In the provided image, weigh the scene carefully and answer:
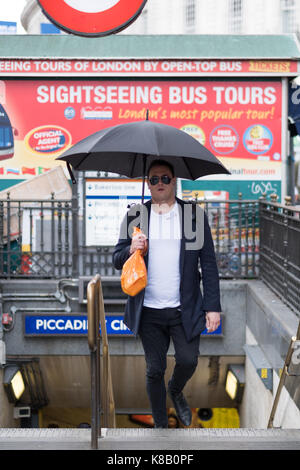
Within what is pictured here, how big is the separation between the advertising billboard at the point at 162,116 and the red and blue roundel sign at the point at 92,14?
598 centimetres

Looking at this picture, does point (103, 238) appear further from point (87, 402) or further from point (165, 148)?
point (165, 148)

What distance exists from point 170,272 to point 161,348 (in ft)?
1.85

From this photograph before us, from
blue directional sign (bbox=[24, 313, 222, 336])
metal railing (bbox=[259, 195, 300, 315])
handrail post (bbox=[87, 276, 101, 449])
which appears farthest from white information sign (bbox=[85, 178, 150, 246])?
handrail post (bbox=[87, 276, 101, 449])

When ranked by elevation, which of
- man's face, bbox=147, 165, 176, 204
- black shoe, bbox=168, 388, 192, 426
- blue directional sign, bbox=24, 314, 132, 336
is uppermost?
man's face, bbox=147, 165, 176, 204

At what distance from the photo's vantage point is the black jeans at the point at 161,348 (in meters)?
4.07

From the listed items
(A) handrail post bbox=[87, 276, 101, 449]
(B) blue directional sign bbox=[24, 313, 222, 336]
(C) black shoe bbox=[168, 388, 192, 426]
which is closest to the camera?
(A) handrail post bbox=[87, 276, 101, 449]

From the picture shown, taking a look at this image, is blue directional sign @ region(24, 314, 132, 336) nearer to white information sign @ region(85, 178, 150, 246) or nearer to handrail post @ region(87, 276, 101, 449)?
white information sign @ region(85, 178, 150, 246)

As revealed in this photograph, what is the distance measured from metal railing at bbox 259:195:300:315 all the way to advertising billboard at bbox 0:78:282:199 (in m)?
1.41

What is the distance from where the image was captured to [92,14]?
387 centimetres

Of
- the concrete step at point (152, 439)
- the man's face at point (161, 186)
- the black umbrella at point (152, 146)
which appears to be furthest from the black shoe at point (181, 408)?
the black umbrella at point (152, 146)

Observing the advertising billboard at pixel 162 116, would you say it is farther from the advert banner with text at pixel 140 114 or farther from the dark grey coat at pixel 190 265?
the dark grey coat at pixel 190 265

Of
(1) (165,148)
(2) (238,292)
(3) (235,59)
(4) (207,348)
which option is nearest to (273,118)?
(3) (235,59)

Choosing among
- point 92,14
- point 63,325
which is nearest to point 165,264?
point 92,14

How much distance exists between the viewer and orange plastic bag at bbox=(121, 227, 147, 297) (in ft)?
12.6
